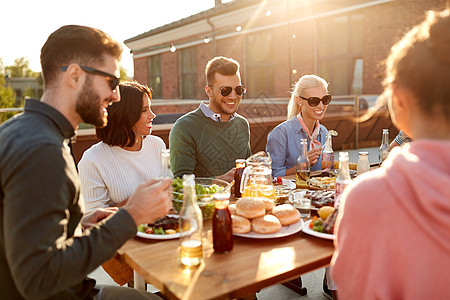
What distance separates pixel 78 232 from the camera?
1502 millimetres

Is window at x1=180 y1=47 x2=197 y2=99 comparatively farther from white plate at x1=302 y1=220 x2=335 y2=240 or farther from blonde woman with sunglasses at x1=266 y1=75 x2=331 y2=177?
white plate at x1=302 y1=220 x2=335 y2=240

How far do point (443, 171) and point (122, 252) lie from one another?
4.02 feet

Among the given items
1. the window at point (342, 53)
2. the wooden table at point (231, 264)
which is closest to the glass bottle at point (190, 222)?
the wooden table at point (231, 264)

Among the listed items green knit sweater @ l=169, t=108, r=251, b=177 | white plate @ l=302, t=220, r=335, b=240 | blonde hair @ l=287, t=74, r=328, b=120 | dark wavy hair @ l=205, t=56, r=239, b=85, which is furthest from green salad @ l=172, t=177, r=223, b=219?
blonde hair @ l=287, t=74, r=328, b=120

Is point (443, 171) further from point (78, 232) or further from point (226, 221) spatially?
point (78, 232)

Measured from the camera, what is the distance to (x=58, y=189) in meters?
1.24

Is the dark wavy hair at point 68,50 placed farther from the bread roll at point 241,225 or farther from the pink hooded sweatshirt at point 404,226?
the pink hooded sweatshirt at point 404,226

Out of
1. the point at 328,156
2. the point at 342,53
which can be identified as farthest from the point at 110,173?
the point at 342,53

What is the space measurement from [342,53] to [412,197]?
1304 centimetres

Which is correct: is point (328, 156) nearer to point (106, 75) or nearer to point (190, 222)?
point (190, 222)

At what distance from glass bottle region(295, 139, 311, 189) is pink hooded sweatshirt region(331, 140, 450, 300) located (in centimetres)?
158

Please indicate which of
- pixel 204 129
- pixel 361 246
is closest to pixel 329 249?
pixel 361 246

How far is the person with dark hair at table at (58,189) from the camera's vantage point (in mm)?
1170

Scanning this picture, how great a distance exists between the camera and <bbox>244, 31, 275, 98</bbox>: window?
52.4ft
